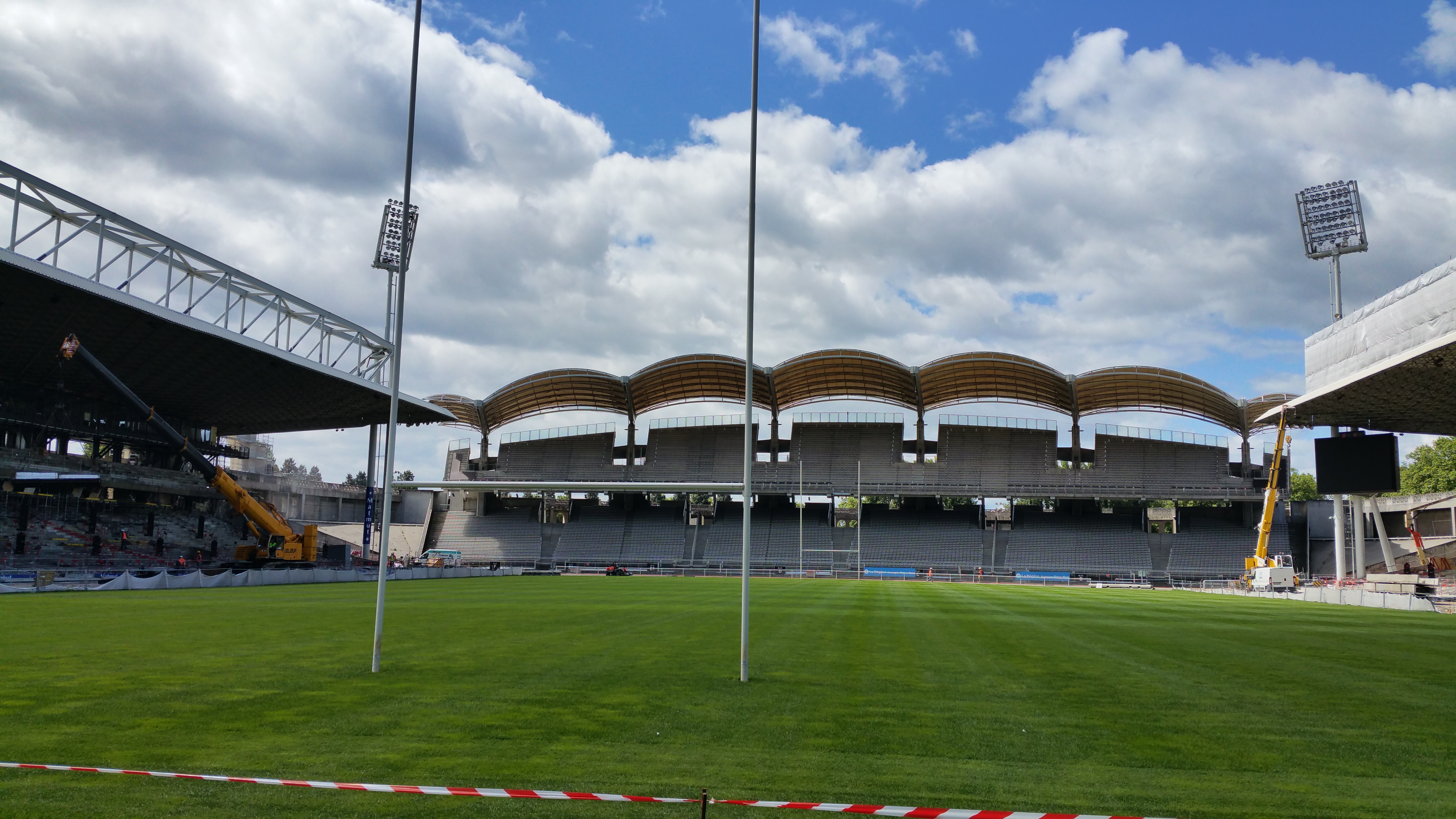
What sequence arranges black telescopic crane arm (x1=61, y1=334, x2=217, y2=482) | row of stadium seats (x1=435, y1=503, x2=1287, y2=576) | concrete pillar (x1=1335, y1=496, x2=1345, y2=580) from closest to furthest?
black telescopic crane arm (x1=61, y1=334, x2=217, y2=482)
concrete pillar (x1=1335, y1=496, x2=1345, y2=580)
row of stadium seats (x1=435, y1=503, x2=1287, y2=576)

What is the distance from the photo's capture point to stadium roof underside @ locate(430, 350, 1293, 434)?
210 feet

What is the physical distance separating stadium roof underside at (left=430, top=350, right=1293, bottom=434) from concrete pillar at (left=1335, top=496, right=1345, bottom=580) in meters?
18.0

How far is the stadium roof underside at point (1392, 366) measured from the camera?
3250cm

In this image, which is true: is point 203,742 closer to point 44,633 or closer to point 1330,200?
point 44,633

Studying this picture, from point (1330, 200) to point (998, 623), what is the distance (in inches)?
1752

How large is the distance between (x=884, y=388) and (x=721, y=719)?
6357 cm

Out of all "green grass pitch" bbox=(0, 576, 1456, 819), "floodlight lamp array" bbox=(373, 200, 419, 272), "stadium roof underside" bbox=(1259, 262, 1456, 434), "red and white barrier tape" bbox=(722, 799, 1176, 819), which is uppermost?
"floodlight lamp array" bbox=(373, 200, 419, 272)

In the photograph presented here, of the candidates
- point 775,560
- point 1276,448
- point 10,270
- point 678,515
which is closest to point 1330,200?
point 1276,448

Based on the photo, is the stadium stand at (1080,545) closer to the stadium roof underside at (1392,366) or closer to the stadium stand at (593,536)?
the stadium roof underside at (1392,366)

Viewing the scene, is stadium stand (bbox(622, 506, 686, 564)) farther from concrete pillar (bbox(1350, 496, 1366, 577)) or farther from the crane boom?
concrete pillar (bbox(1350, 496, 1366, 577))

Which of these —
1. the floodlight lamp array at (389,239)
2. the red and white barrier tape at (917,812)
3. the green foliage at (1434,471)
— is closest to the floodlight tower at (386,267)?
the floodlight lamp array at (389,239)

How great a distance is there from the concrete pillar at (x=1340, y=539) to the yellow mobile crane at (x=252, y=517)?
179 feet

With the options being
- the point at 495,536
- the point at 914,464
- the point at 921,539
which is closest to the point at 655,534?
the point at 495,536

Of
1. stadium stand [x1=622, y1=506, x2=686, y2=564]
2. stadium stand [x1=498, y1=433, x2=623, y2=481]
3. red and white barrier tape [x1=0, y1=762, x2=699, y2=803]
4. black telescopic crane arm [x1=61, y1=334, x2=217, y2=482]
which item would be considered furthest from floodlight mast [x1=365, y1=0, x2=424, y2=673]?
stadium stand [x1=498, y1=433, x2=623, y2=481]
